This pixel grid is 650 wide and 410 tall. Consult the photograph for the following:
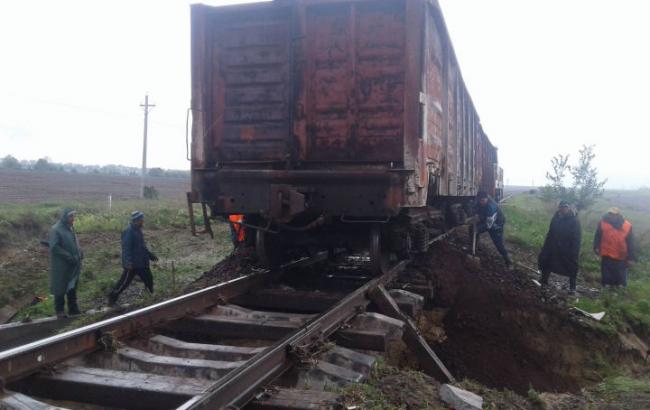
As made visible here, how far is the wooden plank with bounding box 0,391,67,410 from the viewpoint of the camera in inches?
114

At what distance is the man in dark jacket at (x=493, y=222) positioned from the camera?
10406mm

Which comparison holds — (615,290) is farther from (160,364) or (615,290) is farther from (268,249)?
(160,364)

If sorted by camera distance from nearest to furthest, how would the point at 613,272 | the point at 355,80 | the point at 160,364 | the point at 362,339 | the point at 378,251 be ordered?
1. the point at 160,364
2. the point at 362,339
3. the point at 355,80
4. the point at 378,251
5. the point at 613,272

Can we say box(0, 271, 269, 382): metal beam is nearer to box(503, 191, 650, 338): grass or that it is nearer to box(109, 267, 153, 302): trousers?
box(109, 267, 153, 302): trousers

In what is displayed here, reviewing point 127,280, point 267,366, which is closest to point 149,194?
point 127,280

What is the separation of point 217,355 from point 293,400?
110 centimetres

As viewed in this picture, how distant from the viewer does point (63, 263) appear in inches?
304

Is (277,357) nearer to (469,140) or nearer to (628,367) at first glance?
(628,367)

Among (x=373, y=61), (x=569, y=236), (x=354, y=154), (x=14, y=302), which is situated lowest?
(x=14, y=302)

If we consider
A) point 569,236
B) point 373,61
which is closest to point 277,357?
point 373,61

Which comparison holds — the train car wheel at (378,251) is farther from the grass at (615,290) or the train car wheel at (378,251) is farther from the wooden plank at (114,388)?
the wooden plank at (114,388)

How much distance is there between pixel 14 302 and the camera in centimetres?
952

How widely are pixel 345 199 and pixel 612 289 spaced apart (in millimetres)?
5070

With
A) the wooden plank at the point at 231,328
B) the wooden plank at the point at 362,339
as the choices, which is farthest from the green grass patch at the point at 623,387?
the wooden plank at the point at 231,328
